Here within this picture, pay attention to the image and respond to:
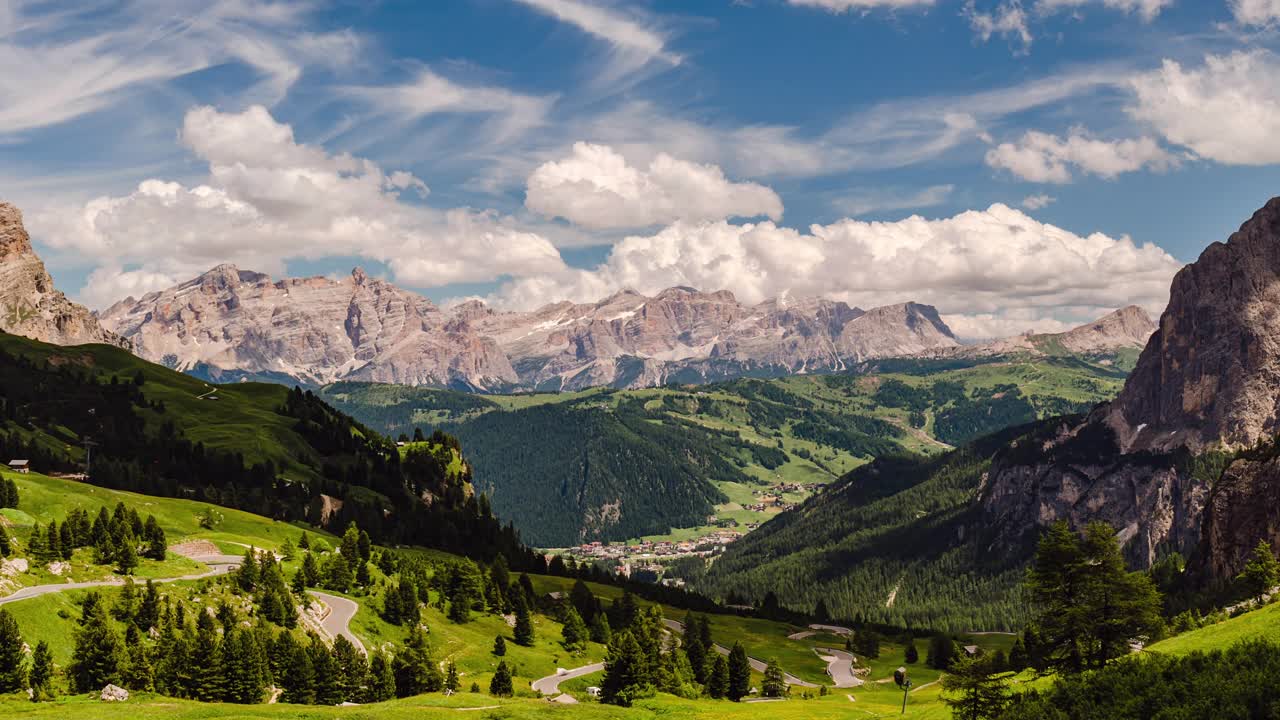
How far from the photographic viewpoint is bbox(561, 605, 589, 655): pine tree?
143875mm

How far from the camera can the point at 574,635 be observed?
480ft

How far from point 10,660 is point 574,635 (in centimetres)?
8988

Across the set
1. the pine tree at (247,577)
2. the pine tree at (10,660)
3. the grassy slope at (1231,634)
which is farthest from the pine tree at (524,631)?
the grassy slope at (1231,634)

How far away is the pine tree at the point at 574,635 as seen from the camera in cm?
→ 14388

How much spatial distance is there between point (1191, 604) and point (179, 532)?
197938mm

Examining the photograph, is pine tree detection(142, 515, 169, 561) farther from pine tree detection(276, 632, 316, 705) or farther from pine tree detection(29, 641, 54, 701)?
pine tree detection(29, 641, 54, 701)

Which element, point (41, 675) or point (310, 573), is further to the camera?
point (310, 573)

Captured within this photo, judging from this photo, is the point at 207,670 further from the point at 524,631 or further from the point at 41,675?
the point at 524,631

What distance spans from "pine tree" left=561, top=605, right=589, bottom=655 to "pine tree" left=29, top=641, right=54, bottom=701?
8273 cm

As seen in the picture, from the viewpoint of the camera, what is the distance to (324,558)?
448 feet

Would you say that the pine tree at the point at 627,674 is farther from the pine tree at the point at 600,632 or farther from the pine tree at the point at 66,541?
the pine tree at the point at 66,541

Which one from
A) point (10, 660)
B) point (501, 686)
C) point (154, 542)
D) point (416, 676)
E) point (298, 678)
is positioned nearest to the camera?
point (10, 660)

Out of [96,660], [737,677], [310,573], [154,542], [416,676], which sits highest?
[154,542]

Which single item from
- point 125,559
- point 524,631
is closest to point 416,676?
point 125,559
